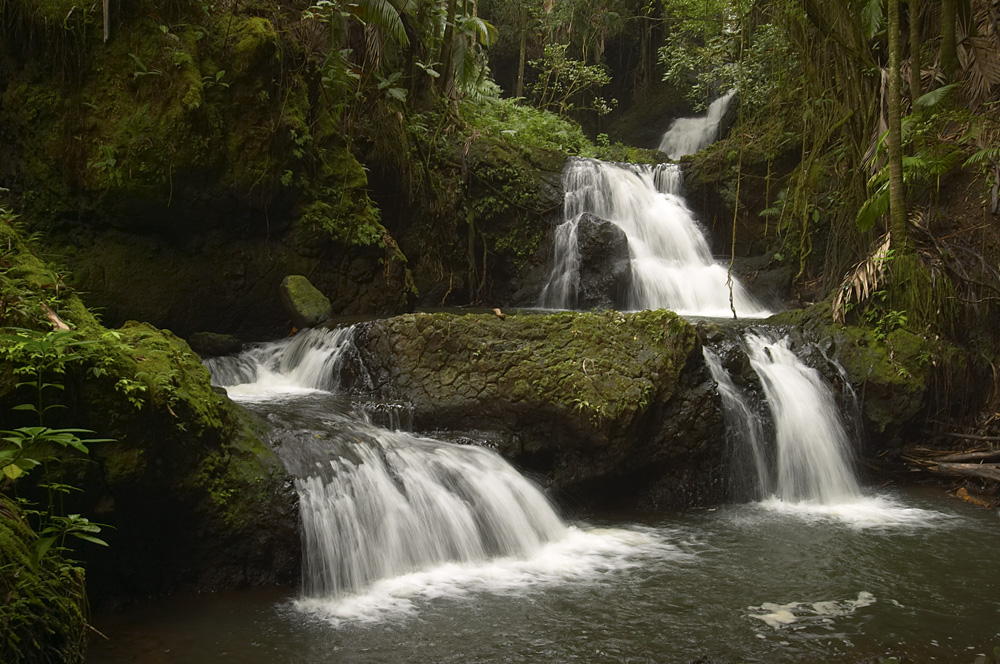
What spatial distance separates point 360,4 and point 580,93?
12.5 m

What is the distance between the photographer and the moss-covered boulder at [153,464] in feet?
14.1

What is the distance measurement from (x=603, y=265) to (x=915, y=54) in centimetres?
484

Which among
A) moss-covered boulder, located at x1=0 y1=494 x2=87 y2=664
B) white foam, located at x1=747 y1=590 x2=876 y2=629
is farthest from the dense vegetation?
white foam, located at x1=747 y1=590 x2=876 y2=629

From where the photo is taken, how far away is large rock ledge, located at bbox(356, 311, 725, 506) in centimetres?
682

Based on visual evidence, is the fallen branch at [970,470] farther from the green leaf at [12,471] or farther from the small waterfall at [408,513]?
the green leaf at [12,471]

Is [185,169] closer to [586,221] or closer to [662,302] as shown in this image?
[586,221]

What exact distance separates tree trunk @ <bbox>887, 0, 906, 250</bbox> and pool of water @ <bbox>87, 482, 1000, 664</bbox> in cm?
375

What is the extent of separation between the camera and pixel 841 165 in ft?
34.9

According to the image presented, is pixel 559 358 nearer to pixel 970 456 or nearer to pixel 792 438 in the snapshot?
pixel 792 438

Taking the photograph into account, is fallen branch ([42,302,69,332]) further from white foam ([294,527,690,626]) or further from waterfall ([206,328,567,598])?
white foam ([294,527,690,626])

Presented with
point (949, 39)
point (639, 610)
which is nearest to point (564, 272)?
point (949, 39)

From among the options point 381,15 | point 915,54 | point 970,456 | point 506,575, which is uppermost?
point 381,15

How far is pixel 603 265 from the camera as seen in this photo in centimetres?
1148

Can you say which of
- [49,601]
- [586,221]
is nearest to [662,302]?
[586,221]
